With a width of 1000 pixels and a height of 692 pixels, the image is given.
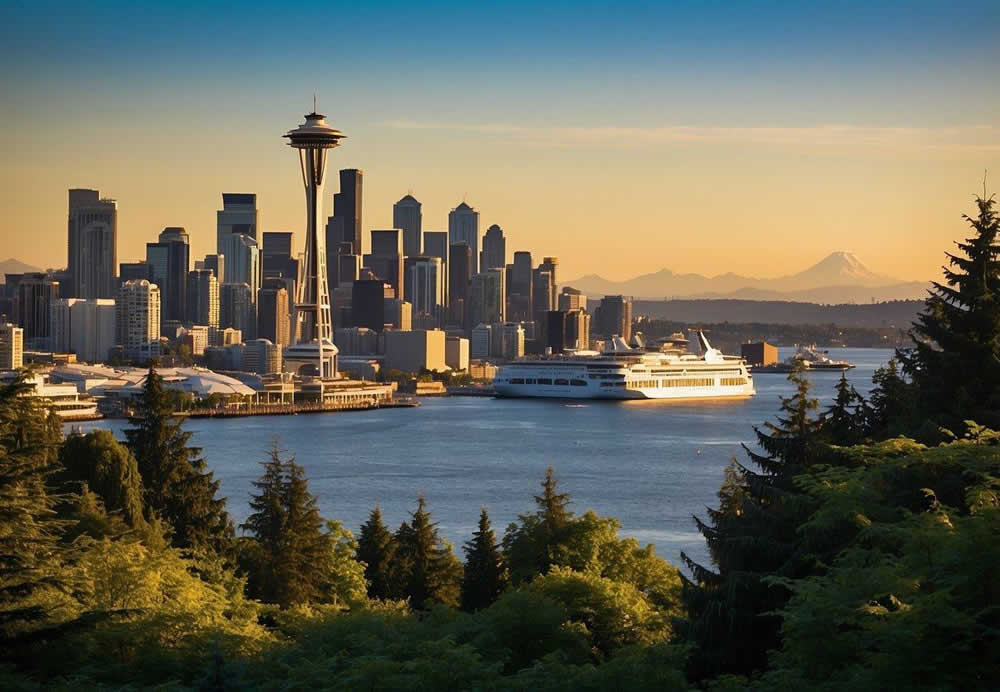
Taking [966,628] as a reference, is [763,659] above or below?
below

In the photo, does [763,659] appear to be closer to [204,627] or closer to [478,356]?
[204,627]

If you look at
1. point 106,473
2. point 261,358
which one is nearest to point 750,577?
point 106,473

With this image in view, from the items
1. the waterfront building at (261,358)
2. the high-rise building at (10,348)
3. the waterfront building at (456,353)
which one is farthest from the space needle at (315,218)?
the waterfront building at (456,353)

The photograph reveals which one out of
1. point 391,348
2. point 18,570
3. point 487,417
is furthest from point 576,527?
point 391,348

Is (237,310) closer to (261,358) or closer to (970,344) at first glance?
(261,358)

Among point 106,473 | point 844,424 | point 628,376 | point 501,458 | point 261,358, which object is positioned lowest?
point 501,458

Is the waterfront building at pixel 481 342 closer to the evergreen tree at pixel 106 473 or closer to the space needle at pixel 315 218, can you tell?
the space needle at pixel 315 218

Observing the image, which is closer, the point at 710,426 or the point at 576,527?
the point at 576,527
